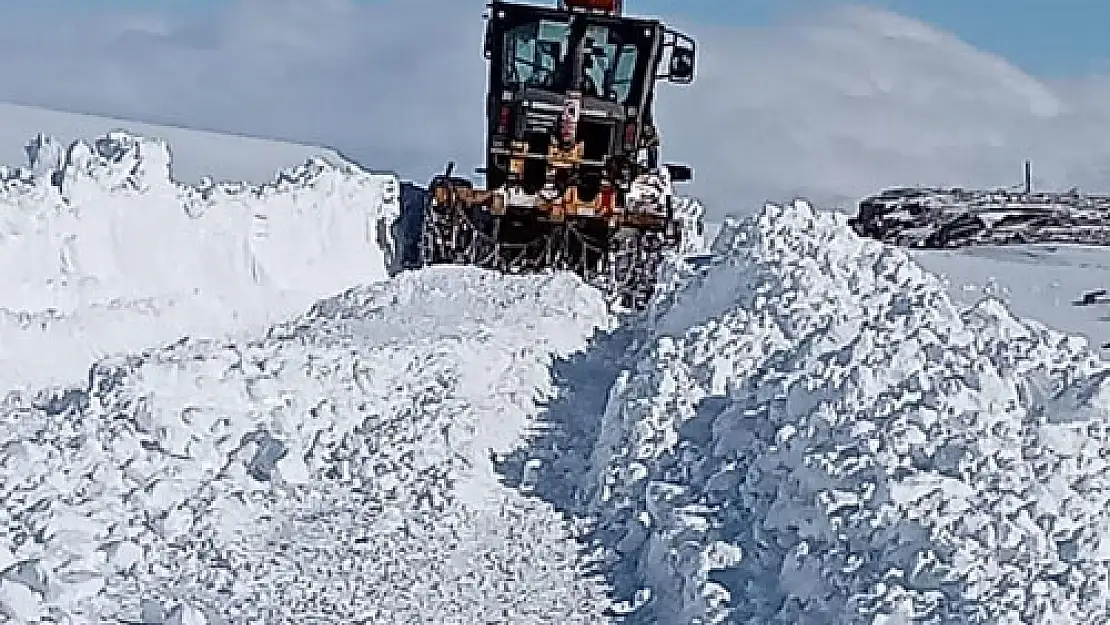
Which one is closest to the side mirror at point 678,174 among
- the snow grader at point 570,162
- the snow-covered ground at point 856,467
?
the snow grader at point 570,162

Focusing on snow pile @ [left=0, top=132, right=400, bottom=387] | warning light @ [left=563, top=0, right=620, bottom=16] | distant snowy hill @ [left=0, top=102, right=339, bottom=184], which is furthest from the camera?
distant snowy hill @ [left=0, top=102, right=339, bottom=184]

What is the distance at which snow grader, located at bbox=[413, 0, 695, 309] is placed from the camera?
40.8 feet

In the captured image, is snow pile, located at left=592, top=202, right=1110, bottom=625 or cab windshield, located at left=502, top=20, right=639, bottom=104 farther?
cab windshield, located at left=502, top=20, right=639, bottom=104

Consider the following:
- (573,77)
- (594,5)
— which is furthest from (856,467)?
(594,5)

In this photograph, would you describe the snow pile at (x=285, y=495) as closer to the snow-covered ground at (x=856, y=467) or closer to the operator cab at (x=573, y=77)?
the snow-covered ground at (x=856, y=467)

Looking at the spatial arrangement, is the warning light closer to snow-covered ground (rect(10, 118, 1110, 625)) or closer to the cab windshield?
the cab windshield

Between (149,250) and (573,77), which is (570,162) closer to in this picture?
(573,77)

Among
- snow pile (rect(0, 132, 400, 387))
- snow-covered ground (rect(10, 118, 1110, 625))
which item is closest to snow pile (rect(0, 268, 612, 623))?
snow-covered ground (rect(10, 118, 1110, 625))

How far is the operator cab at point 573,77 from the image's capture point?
13.6m

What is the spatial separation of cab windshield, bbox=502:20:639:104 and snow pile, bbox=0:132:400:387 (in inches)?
70.1

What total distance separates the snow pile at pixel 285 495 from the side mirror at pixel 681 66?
19.0 ft

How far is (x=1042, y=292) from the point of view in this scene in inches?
561

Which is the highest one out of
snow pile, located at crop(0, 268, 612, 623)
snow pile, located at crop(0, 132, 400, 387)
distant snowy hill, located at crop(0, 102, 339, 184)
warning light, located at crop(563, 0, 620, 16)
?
warning light, located at crop(563, 0, 620, 16)

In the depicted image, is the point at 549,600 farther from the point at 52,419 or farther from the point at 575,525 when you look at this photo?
the point at 52,419
